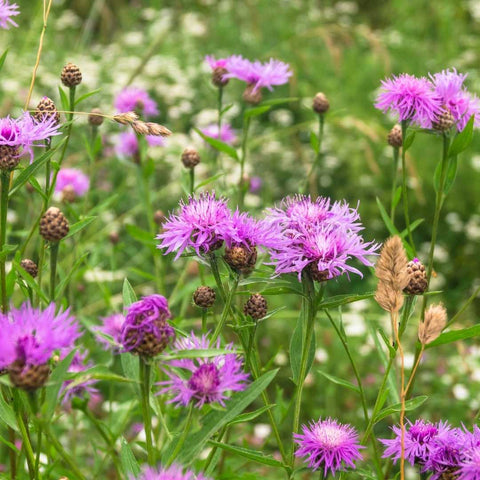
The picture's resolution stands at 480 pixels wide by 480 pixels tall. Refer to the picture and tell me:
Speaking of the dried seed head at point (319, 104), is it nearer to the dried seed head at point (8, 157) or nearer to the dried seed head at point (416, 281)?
the dried seed head at point (416, 281)

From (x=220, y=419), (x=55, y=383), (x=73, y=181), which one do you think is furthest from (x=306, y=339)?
(x=73, y=181)

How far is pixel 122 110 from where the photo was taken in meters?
1.84

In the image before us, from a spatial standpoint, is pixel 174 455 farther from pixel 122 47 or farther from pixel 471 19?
pixel 471 19

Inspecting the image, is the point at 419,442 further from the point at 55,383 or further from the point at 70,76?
the point at 70,76

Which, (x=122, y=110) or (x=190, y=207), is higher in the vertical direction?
(x=122, y=110)

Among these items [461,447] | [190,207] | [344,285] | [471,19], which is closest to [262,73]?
[190,207]

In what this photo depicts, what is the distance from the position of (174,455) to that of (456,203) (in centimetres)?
325

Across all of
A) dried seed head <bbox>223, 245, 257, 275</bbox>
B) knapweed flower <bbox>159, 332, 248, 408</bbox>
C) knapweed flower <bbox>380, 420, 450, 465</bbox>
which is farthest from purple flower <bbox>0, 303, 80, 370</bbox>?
knapweed flower <bbox>380, 420, 450, 465</bbox>

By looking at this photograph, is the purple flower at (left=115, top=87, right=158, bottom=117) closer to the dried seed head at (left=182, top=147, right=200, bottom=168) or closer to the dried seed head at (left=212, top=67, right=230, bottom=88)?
the dried seed head at (left=212, top=67, right=230, bottom=88)

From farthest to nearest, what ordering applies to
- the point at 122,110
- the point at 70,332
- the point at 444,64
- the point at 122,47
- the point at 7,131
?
the point at 122,47
the point at 444,64
the point at 122,110
the point at 7,131
the point at 70,332

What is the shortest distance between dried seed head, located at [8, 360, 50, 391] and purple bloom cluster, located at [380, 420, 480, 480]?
48 centimetres

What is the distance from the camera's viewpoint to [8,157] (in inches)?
36.2

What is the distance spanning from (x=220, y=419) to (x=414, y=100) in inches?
26.2

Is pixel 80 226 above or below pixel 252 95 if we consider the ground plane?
below
